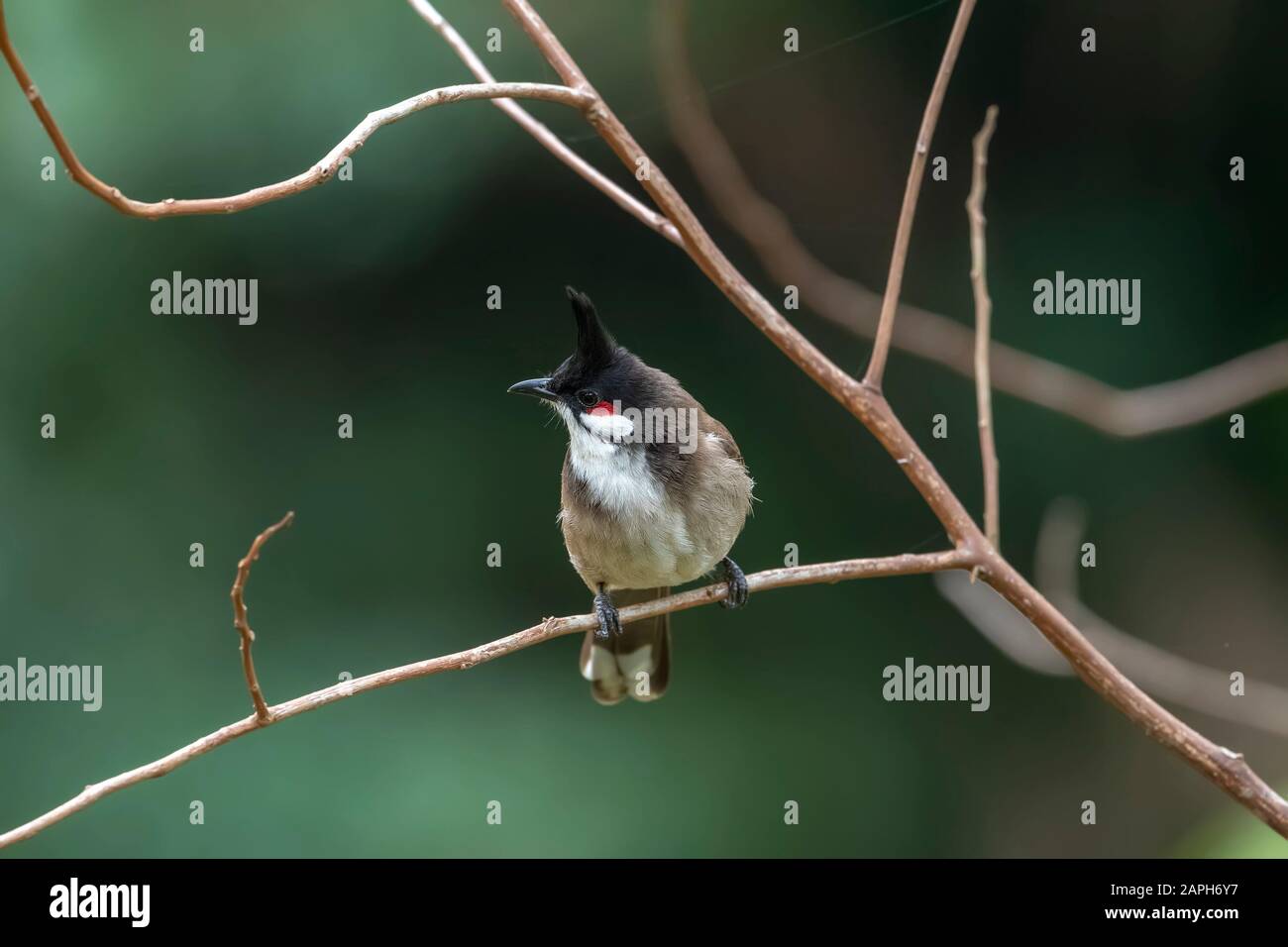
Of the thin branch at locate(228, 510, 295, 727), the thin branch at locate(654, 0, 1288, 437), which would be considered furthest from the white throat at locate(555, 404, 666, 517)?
the thin branch at locate(228, 510, 295, 727)

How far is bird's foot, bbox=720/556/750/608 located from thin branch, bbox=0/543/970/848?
0.61ft

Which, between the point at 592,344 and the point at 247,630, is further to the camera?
the point at 592,344

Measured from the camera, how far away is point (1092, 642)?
10.3 feet

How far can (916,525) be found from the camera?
4770 mm

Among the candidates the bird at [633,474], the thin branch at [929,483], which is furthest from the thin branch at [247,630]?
the bird at [633,474]

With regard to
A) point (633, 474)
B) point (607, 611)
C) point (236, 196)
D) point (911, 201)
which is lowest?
point (607, 611)

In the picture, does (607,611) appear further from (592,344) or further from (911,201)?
(911,201)

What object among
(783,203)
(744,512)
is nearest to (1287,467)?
(783,203)

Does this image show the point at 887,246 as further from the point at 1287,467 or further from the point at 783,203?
the point at 1287,467

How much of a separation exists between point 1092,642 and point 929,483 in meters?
1.49

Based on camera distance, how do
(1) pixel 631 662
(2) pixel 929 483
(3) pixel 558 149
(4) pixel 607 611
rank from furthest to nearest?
(1) pixel 631 662, (4) pixel 607 611, (3) pixel 558 149, (2) pixel 929 483

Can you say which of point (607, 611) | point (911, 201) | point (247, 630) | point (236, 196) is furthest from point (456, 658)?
point (607, 611)

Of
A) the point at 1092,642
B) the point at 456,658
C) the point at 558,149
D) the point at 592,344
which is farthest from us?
the point at 1092,642

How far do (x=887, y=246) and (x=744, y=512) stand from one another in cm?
203
